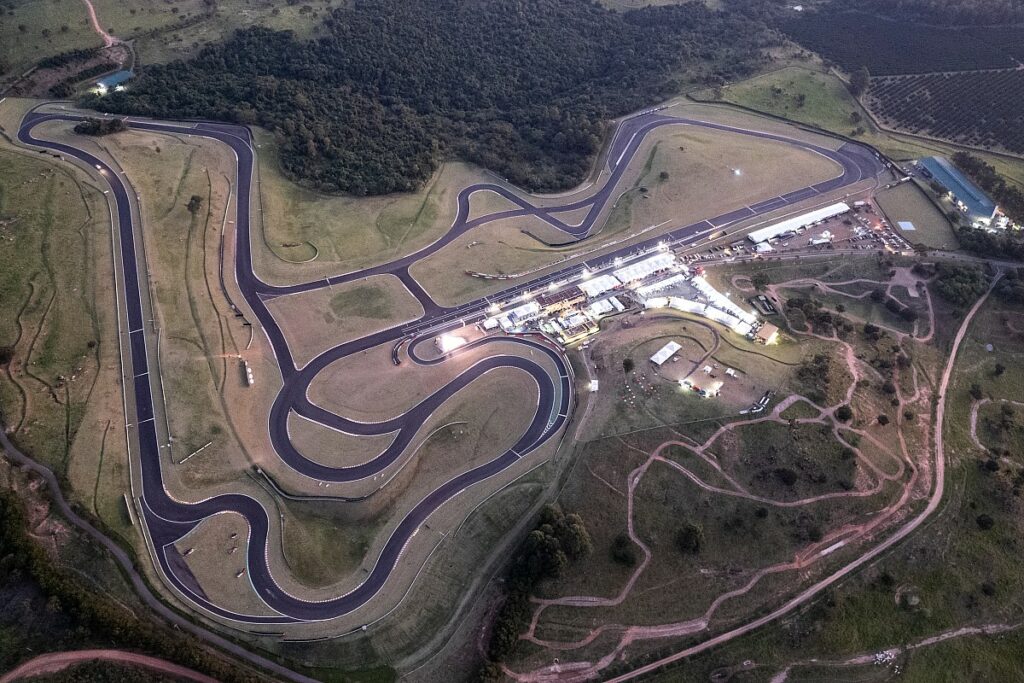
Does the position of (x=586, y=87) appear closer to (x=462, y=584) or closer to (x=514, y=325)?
(x=514, y=325)

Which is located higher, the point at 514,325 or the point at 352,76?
the point at 352,76

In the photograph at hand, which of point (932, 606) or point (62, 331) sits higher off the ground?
point (62, 331)

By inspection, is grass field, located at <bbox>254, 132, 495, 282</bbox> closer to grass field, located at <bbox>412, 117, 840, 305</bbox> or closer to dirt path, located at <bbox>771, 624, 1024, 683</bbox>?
grass field, located at <bbox>412, 117, 840, 305</bbox>

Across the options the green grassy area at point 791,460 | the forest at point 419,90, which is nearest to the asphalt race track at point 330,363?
the forest at point 419,90

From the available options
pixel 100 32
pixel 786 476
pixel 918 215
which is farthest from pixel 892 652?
pixel 100 32

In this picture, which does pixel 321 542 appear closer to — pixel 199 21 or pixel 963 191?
pixel 963 191

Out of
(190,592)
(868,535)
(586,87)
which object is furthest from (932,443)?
(586,87)
